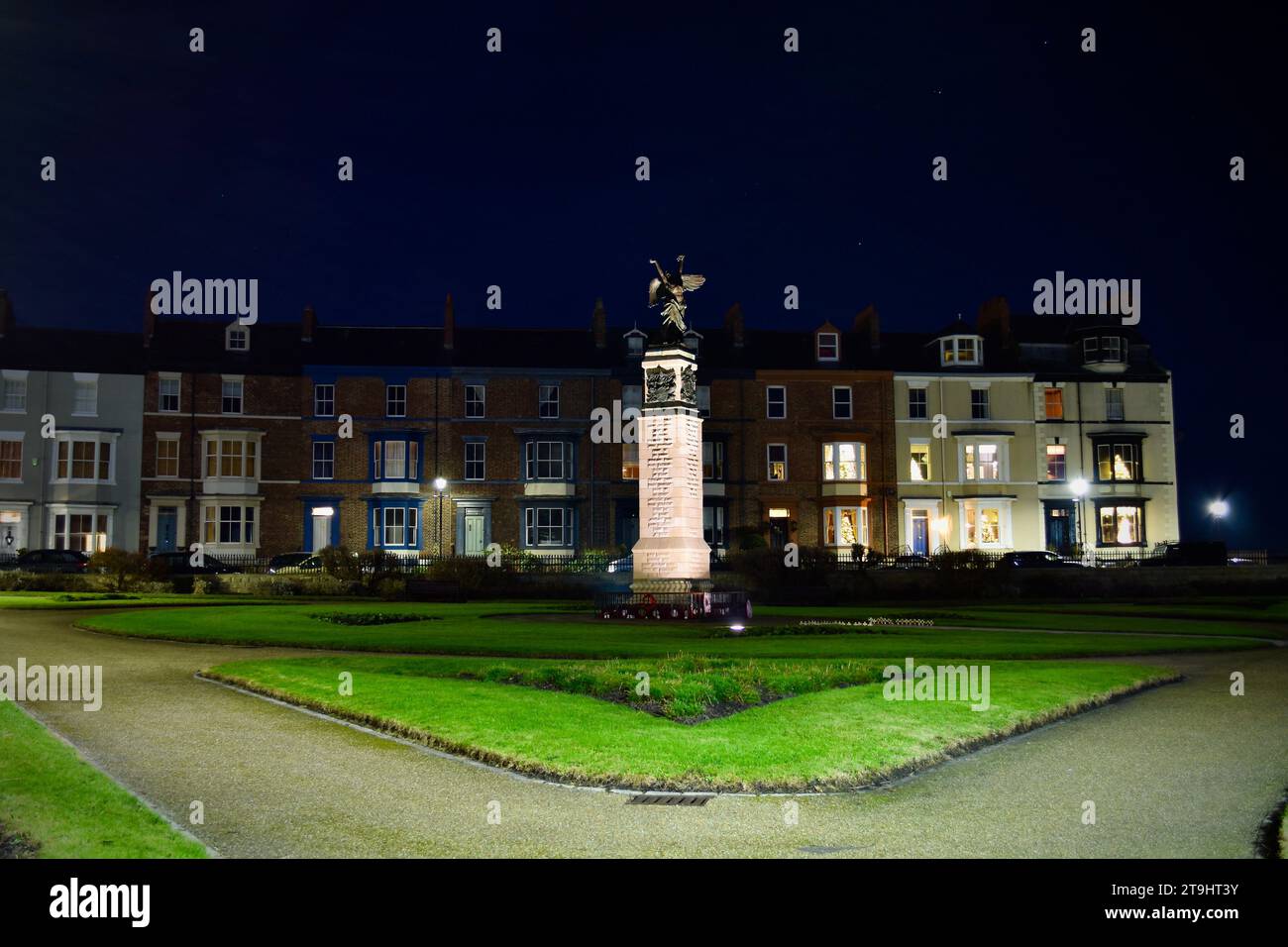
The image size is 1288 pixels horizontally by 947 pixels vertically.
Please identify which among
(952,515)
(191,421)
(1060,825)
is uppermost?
(191,421)

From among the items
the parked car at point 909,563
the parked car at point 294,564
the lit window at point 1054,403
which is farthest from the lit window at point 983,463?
A: the parked car at point 294,564

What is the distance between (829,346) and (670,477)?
1225 inches

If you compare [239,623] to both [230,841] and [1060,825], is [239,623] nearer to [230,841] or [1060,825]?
[230,841]

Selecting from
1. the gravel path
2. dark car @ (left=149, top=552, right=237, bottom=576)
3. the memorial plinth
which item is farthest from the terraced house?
the gravel path

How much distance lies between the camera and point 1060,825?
859 centimetres

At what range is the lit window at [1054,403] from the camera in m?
59.3

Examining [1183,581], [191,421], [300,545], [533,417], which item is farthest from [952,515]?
[191,421]

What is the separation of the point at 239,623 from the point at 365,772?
17703 millimetres

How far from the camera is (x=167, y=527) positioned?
2158 inches

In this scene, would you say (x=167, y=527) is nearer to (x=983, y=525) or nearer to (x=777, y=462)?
(x=777, y=462)

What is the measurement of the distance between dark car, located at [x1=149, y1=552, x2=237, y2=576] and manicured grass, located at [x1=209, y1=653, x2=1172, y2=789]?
95.2ft

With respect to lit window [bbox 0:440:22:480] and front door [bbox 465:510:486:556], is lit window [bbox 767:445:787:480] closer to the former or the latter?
front door [bbox 465:510:486:556]

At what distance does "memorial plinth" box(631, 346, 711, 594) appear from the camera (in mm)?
30844
